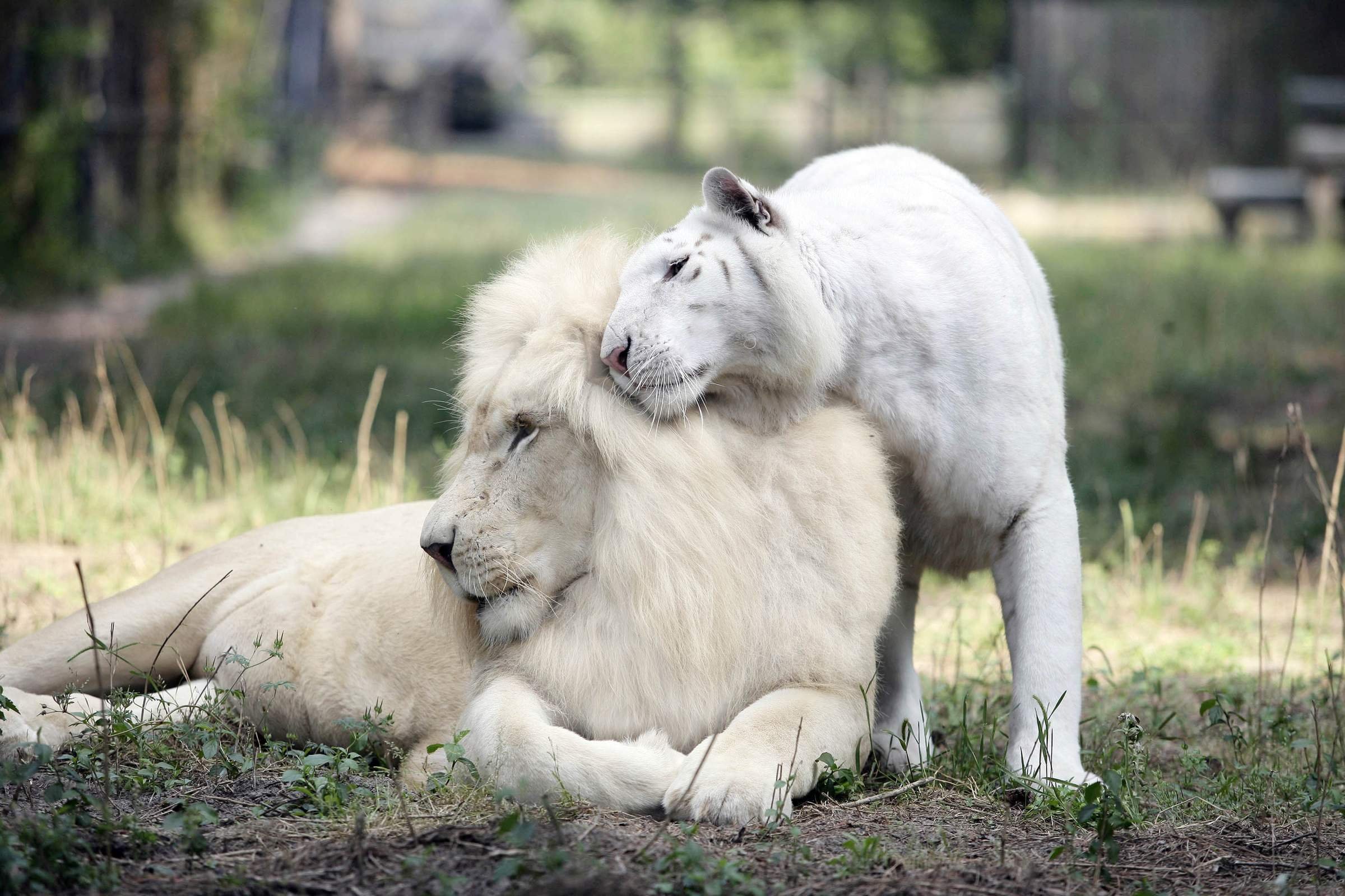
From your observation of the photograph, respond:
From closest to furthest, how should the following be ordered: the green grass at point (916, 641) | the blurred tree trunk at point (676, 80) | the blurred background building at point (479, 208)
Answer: the green grass at point (916, 641) < the blurred background building at point (479, 208) < the blurred tree trunk at point (676, 80)

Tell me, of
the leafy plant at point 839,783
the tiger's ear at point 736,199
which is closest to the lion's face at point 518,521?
the tiger's ear at point 736,199

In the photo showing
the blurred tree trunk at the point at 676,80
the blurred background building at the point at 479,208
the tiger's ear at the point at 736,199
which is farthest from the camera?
the blurred tree trunk at the point at 676,80

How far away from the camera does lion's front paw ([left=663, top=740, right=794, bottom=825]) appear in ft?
10.4

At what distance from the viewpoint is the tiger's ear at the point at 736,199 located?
11.5 ft

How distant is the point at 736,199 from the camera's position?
3553 mm

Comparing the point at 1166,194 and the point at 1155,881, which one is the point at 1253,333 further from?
the point at 1166,194

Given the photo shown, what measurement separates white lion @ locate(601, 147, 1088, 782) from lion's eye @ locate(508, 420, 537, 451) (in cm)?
25

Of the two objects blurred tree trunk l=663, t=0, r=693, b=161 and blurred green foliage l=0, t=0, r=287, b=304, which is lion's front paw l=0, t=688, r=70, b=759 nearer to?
blurred green foliage l=0, t=0, r=287, b=304

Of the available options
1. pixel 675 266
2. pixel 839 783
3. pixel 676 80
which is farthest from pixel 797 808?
pixel 676 80

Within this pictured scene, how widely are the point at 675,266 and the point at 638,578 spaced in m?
0.78

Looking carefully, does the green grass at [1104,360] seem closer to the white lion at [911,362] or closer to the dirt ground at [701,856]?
the white lion at [911,362]

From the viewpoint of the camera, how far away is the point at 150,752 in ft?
11.8

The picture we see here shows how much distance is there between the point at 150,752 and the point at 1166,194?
20.3 m

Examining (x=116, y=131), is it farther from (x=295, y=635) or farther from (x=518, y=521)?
(x=518, y=521)
